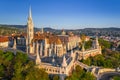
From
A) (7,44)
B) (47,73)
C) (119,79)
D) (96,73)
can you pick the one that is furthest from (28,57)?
(7,44)

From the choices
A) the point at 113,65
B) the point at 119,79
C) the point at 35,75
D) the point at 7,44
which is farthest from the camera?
the point at 7,44

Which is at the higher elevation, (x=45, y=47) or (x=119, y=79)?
(x=45, y=47)

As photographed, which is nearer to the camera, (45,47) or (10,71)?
(10,71)

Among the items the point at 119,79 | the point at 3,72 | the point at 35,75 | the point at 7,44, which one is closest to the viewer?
the point at 35,75

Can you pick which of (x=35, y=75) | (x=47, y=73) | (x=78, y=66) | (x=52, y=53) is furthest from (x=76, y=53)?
(x=35, y=75)

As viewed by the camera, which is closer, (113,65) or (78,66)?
(78,66)

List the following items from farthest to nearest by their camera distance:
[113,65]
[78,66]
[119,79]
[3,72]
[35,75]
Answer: [113,65] < [78,66] < [3,72] < [119,79] < [35,75]

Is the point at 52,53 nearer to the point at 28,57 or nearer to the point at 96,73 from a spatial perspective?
the point at 28,57

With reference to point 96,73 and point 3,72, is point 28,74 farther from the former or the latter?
point 96,73

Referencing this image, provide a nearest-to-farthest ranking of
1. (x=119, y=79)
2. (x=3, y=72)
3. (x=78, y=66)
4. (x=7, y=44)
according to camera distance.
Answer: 1. (x=119, y=79)
2. (x=3, y=72)
3. (x=78, y=66)
4. (x=7, y=44)

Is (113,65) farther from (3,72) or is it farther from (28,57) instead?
(3,72)
